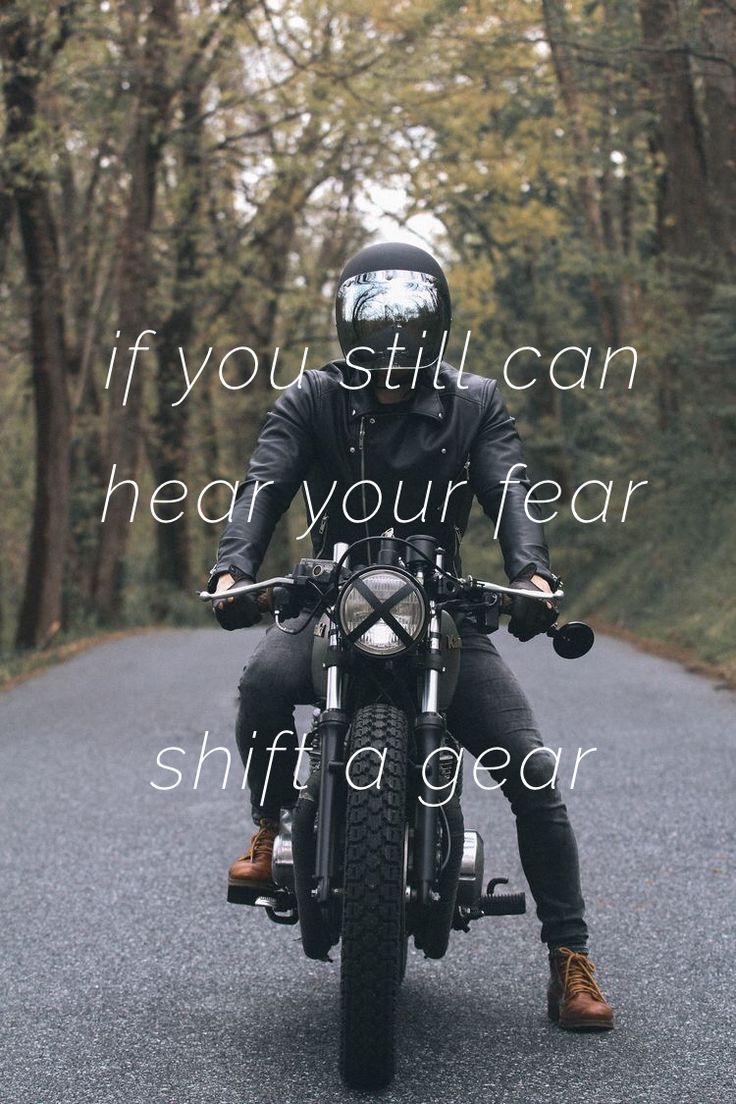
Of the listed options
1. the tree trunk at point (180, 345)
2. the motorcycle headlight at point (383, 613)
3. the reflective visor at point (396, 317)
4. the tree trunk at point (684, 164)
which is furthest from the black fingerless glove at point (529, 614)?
the tree trunk at point (180, 345)

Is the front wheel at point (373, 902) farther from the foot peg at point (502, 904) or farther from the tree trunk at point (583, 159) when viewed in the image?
the tree trunk at point (583, 159)

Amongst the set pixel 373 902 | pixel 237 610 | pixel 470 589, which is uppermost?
pixel 470 589

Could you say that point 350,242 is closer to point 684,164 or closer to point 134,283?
point 134,283

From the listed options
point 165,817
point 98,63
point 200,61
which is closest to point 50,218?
point 98,63

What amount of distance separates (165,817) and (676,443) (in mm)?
14859

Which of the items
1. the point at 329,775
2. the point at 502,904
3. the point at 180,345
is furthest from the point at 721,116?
the point at 329,775

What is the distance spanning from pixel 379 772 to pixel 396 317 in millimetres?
1238

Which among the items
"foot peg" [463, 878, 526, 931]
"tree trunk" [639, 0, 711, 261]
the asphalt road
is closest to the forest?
"tree trunk" [639, 0, 711, 261]

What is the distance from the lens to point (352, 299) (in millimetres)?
4309

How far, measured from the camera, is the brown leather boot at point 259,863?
175 inches

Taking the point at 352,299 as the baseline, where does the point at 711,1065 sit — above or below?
below

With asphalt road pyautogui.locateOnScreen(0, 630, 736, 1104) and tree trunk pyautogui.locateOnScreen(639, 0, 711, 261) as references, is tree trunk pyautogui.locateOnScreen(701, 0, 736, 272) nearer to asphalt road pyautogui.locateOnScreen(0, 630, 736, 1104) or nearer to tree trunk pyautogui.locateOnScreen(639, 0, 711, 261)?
tree trunk pyautogui.locateOnScreen(639, 0, 711, 261)

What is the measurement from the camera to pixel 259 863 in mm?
4484

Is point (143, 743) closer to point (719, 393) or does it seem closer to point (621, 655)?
point (621, 655)
